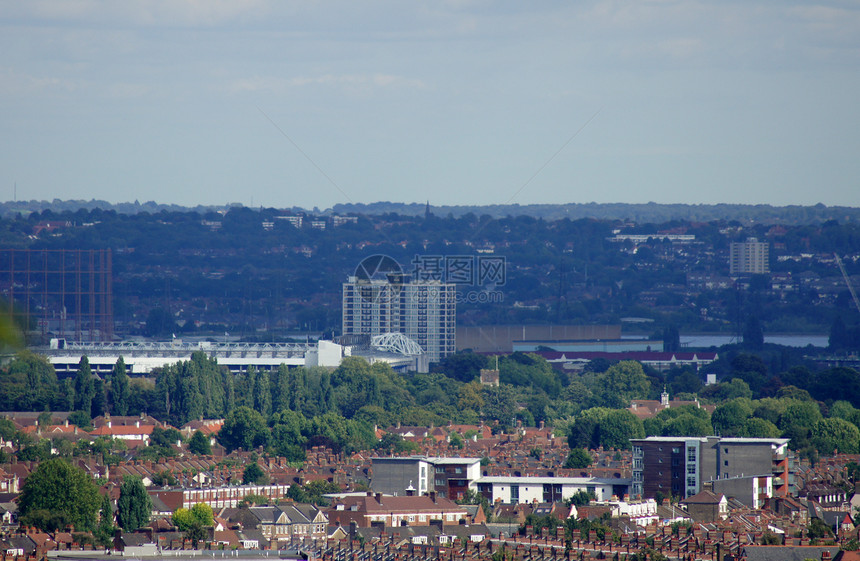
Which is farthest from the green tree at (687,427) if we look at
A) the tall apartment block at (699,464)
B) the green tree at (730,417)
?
the tall apartment block at (699,464)

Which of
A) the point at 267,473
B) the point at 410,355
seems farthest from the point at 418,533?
the point at 410,355

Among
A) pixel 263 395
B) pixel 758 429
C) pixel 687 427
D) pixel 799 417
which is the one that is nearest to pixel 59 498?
pixel 687 427

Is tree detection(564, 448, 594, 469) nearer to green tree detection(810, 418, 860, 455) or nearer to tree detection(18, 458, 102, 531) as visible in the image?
green tree detection(810, 418, 860, 455)

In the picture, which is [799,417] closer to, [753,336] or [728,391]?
[728,391]

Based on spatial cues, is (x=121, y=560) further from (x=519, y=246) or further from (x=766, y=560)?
(x=519, y=246)

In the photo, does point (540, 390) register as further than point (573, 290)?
No

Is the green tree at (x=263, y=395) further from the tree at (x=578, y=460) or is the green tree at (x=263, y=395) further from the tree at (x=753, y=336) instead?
the tree at (x=753, y=336)
